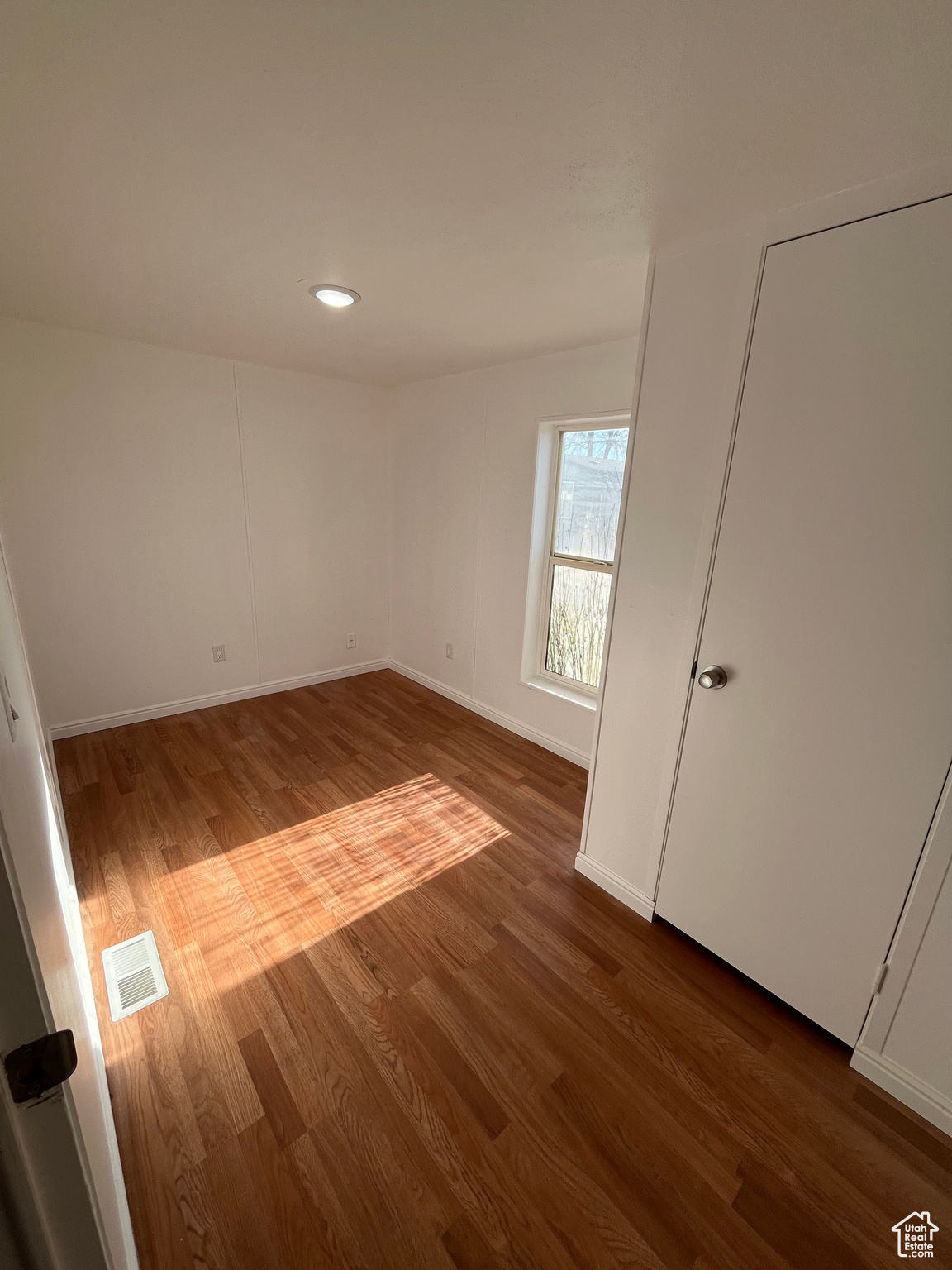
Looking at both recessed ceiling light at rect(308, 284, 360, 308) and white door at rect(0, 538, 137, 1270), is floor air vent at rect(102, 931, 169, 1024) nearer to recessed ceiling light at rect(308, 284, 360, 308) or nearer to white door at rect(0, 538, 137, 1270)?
white door at rect(0, 538, 137, 1270)

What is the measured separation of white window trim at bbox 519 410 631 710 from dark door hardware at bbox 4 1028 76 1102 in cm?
246

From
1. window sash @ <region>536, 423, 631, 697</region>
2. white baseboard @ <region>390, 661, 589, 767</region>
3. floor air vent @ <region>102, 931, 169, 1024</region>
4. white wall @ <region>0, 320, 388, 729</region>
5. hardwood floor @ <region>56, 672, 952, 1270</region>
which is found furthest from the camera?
white baseboard @ <region>390, 661, 589, 767</region>

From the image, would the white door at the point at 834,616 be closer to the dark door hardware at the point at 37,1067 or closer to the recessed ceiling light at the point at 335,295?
the recessed ceiling light at the point at 335,295

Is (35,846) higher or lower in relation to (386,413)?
lower

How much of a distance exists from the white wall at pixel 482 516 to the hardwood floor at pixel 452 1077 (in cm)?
121

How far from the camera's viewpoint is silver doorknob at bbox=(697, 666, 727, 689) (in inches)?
61.1

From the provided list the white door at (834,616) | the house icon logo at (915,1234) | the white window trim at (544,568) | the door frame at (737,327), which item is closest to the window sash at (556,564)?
the white window trim at (544,568)

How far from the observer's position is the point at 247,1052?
1393mm

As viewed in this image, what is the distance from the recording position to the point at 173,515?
308 cm

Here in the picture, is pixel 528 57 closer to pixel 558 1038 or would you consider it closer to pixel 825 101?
pixel 825 101

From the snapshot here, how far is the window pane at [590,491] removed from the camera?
2.70m

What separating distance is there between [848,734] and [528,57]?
5.32 feet

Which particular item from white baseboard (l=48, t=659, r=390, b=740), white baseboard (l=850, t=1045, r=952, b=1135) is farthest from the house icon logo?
white baseboard (l=48, t=659, r=390, b=740)

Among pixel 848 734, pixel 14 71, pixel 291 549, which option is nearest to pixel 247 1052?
pixel 848 734
